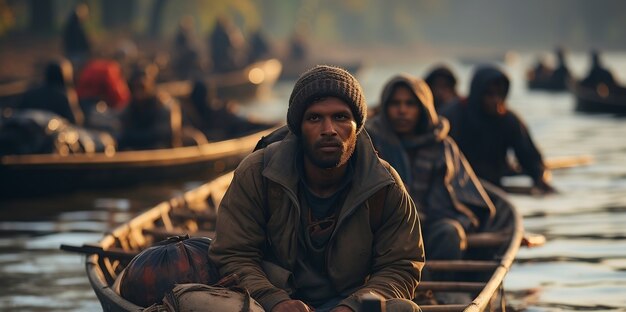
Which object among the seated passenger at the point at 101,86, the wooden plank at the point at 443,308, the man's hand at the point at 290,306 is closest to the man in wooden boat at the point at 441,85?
the wooden plank at the point at 443,308

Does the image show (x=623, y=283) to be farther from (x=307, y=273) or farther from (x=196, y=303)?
(x=196, y=303)

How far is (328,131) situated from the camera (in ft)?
19.5

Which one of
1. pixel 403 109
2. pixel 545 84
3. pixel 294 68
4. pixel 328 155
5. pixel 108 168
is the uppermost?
pixel 328 155

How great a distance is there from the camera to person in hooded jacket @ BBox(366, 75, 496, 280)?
888cm

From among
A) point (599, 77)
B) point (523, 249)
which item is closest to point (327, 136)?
point (523, 249)

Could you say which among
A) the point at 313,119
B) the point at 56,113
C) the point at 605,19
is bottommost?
the point at 605,19

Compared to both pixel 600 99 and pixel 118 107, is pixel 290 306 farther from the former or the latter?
pixel 600 99

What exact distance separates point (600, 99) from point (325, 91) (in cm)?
2365

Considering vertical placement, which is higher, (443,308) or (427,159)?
(427,159)

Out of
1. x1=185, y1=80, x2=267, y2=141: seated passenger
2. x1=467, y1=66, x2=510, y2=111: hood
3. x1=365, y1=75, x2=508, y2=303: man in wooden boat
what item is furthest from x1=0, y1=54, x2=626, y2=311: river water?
x1=185, y1=80, x2=267, y2=141: seated passenger

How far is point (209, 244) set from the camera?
664cm

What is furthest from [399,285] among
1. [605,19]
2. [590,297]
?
[605,19]

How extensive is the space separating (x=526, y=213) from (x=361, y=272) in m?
8.90

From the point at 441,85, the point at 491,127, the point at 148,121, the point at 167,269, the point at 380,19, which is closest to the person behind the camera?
the point at 167,269
